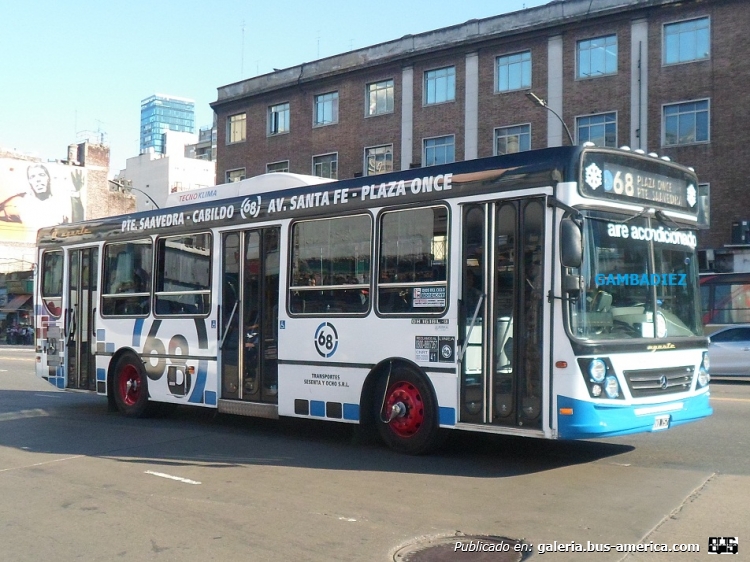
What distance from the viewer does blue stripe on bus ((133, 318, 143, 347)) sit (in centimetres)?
1306

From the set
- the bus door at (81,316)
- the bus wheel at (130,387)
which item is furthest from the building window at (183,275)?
the bus door at (81,316)

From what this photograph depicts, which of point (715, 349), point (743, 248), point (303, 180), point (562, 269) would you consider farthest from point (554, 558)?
point (743, 248)

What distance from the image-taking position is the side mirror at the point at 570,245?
25.7 feet

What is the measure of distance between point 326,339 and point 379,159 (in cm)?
3151

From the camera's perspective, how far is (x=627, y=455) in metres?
9.43

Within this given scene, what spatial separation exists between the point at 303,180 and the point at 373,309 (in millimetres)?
2393

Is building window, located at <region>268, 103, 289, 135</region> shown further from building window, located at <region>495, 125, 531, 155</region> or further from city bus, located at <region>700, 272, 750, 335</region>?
city bus, located at <region>700, 272, 750, 335</region>

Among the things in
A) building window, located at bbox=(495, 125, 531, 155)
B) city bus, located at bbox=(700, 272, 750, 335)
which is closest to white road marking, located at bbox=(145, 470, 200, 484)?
city bus, located at bbox=(700, 272, 750, 335)

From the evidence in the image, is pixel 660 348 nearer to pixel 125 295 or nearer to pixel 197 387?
pixel 197 387

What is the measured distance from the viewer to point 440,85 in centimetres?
3869

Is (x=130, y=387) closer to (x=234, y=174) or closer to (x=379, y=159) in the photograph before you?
(x=379, y=159)

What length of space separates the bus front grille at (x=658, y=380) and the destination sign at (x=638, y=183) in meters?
1.72

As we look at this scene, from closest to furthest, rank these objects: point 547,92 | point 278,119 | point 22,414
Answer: point 22,414
point 547,92
point 278,119

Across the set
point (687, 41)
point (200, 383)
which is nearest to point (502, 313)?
point (200, 383)
